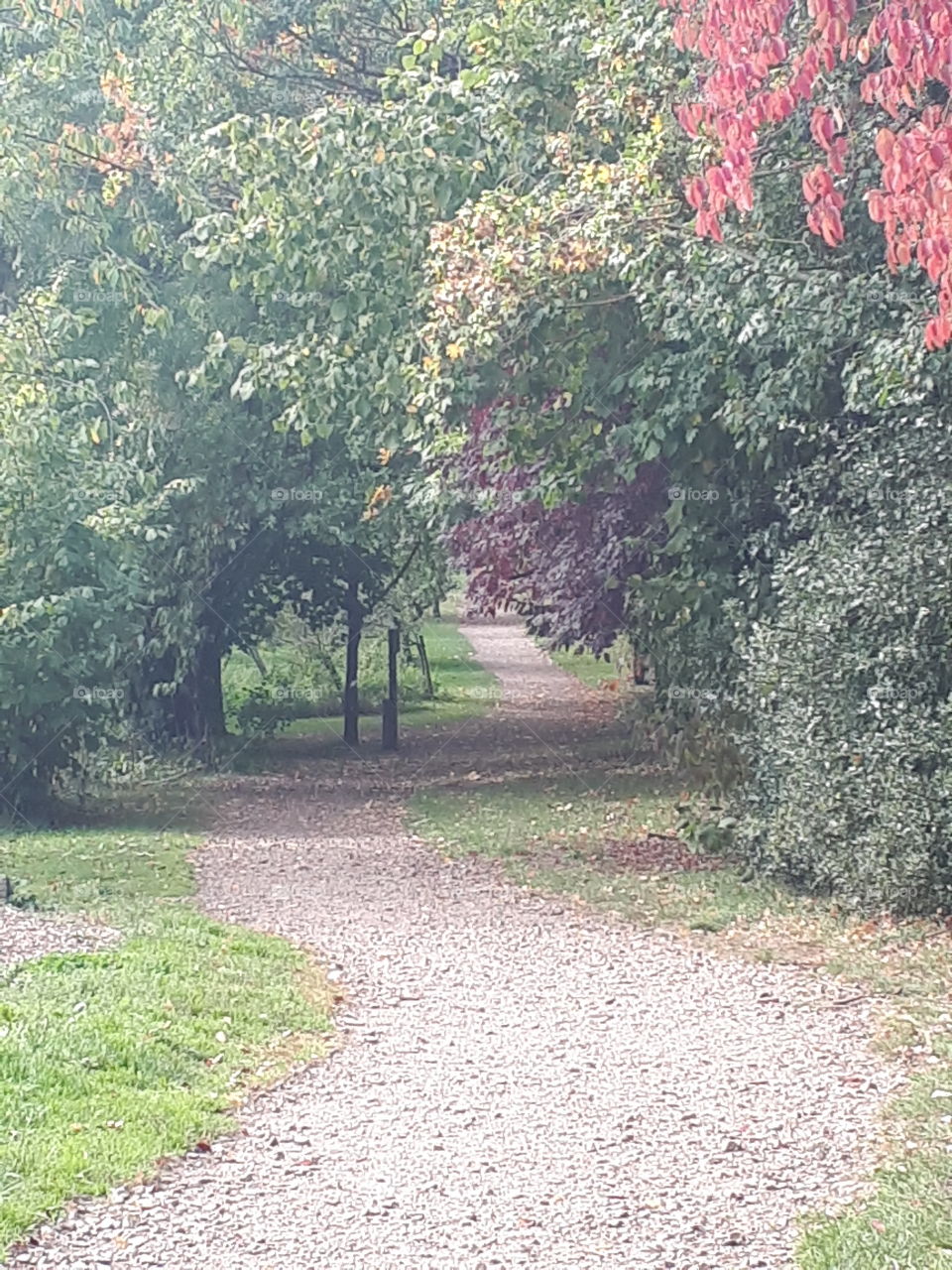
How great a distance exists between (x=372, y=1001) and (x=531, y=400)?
17.7ft

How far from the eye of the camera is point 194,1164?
5.16 m

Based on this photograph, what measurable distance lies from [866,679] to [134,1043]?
5.12 meters

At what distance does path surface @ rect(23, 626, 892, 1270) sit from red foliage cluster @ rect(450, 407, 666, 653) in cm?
418

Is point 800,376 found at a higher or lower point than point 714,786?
higher

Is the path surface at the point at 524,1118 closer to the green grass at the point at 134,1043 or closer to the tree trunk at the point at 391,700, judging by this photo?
the green grass at the point at 134,1043

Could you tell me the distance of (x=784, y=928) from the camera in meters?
9.30

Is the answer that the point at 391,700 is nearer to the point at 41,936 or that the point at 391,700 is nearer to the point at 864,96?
the point at 41,936

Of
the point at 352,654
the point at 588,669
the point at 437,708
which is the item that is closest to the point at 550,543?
the point at 352,654

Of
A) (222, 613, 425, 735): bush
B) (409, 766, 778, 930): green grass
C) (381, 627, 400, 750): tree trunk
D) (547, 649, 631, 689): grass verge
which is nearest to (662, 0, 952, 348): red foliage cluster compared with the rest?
(409, 766, 778, 930): green grass

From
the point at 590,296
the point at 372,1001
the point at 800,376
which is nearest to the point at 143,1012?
the point at 372,1001

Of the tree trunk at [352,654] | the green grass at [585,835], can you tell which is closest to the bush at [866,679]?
the green grass at [585,835]

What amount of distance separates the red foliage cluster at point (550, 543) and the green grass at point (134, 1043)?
15.7 feet

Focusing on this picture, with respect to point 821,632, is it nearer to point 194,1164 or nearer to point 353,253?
point 353,253

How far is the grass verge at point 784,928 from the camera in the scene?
15.1 ft
